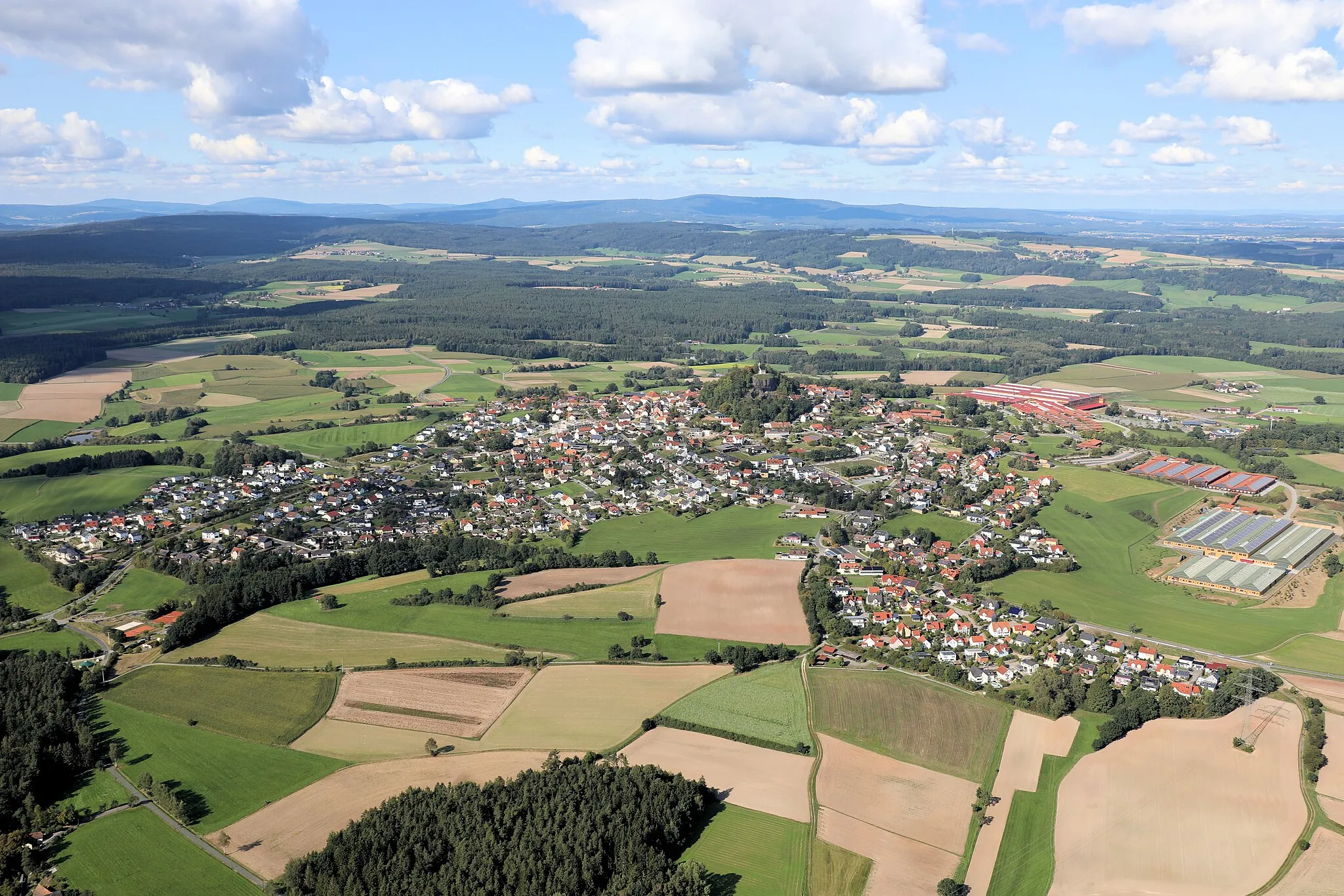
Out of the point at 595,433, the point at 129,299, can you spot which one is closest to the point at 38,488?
the point at 595,433

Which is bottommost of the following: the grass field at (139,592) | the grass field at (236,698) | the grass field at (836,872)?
the grass field at (836,872)

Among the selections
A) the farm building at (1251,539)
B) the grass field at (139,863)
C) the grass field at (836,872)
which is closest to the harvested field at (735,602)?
the grass field at (836,872)

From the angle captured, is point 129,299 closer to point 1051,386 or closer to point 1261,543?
point 1051,386

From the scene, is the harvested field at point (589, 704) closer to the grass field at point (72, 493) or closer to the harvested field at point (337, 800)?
the harvested field at point (337, 800)

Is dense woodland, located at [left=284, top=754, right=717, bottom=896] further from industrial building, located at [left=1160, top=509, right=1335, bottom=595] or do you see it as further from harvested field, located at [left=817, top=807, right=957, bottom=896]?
industrial building, located at [left=1160, top=509, right=1335, bottom=595]

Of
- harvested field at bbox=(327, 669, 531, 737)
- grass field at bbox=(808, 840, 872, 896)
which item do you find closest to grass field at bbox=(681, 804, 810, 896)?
grass field at bbox=(808, 840, 872, 896)

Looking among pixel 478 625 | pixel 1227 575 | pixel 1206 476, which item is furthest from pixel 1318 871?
pixel 1206 476
